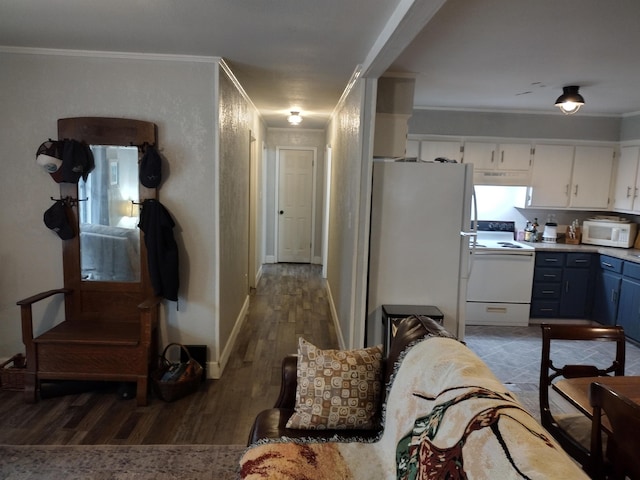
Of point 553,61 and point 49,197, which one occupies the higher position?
point 553,61

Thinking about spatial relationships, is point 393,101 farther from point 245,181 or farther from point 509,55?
point 245,181

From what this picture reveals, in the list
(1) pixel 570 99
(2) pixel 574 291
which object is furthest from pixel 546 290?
(1) pixel 570 99

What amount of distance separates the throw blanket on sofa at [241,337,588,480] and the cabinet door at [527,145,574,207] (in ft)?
13.4

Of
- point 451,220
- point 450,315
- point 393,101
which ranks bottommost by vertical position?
point 450,315

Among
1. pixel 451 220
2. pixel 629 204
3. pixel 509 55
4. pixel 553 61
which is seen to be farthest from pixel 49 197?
pixel 629 204

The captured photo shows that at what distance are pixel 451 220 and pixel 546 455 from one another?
8.34 ft

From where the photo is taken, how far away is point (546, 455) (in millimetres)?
1000

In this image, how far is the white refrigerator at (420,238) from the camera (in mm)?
3350

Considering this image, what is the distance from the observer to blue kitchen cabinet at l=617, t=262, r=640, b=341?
4.30 m

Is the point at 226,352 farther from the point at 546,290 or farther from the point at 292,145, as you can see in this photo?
the point at 292,145

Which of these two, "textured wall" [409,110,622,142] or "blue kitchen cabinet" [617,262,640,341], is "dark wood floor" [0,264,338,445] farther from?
"blue kitchen cabinet" [617,262,640,341]

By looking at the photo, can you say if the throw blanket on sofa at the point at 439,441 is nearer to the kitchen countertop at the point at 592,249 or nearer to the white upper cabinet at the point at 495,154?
the kitchen countertop at the point at 592,249

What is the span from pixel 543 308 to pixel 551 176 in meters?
1.54

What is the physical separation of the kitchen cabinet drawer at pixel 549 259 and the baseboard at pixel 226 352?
129 inches
